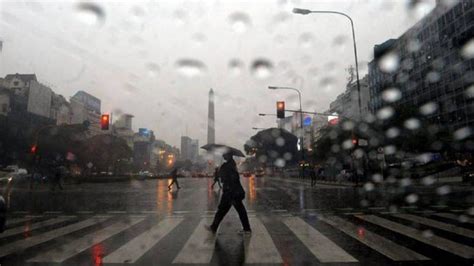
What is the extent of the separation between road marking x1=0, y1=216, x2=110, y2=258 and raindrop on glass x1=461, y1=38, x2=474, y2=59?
48491 millimetres

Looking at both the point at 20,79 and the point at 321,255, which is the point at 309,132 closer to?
the point at 20,79

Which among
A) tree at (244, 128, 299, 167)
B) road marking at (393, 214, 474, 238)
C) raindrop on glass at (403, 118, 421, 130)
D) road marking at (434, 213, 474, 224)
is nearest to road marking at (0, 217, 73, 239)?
road marking at (393, 214, 474, 238)

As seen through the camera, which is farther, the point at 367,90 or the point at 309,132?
the point at 309,132

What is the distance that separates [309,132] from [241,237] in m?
142

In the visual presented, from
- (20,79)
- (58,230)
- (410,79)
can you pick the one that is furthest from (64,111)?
(58,230)

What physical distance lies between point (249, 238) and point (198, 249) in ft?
4.41

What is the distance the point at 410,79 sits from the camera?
2616 inches

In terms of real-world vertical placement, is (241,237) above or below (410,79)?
below

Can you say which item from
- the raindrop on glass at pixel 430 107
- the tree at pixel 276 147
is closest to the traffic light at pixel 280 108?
the raindrop on glass at pixel 430 107

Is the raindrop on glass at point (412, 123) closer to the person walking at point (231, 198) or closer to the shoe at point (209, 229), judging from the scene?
the shoe at point (209, 229)

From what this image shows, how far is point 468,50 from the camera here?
158 feet

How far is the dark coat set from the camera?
8656 millimetres

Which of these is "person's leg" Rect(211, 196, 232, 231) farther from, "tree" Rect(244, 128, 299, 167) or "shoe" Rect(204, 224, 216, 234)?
Result: "tree" Rect(244, 128, 299, 167)

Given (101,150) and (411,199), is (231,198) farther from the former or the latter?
(101,150)
